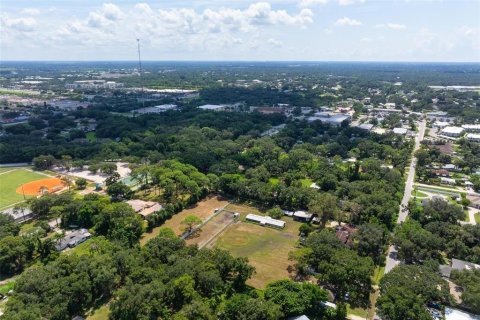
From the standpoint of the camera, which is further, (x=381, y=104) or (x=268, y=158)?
(x=381, y=104)

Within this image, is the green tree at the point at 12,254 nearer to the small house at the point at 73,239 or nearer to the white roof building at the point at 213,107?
the small house at the point at 73,239

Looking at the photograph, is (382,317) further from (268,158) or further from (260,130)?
(260,130)

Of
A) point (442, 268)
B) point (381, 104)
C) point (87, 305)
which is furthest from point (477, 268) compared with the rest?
point (381, 104)

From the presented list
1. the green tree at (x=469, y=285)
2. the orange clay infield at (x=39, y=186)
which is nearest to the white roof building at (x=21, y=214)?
the orange clay infield at (x=39, y=186)

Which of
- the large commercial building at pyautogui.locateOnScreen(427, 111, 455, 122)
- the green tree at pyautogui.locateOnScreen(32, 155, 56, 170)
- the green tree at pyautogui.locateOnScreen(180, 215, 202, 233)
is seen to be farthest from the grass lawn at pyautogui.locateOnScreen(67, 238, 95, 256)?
the large commercial building at pyautogui.locateOnScreen(427, 111, 455, 122)

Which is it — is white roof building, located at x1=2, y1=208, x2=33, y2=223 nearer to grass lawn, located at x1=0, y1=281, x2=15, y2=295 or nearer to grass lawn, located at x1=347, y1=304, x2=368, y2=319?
grass lawn, located at x1=0, y1=281, x2=15, y2=295
